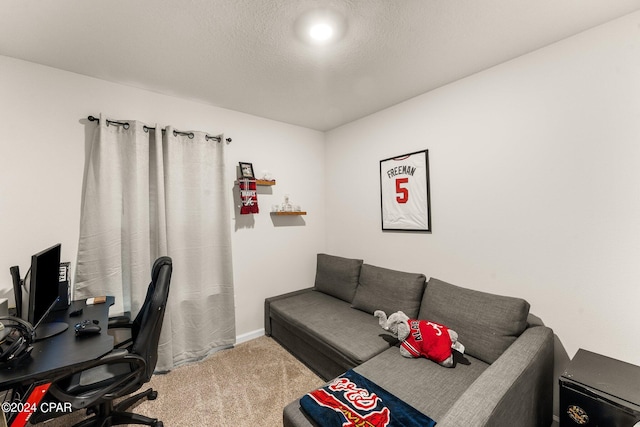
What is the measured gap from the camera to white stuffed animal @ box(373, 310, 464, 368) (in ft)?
5.71

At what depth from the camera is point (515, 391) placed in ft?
4.18

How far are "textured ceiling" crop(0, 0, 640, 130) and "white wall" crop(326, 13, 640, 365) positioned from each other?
20 centimetres

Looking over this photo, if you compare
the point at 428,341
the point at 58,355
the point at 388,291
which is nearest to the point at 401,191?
the point at 388,291

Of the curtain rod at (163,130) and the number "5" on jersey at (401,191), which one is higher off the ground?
the curtain rod at (163,130)

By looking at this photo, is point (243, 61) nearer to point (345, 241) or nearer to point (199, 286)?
point (199, 286)

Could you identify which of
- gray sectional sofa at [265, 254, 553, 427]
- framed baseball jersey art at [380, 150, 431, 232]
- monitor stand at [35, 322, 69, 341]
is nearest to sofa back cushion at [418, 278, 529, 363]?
gray sectional sofa at [265, 254, 553, 427]

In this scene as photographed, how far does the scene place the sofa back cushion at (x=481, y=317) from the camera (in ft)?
5.69

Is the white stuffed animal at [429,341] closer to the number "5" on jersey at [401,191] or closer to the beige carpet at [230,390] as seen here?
the beige carpet at [230,390]

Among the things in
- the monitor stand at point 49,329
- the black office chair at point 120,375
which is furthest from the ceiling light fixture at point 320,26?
the monitor stand at point 49,329

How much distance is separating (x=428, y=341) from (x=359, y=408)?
71cm

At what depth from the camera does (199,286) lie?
259 centimetres

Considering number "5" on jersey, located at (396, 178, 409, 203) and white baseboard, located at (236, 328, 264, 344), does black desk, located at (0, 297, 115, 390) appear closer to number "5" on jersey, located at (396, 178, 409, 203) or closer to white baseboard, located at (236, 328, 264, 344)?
white baseboard, located at (236, 328, 264, 344)

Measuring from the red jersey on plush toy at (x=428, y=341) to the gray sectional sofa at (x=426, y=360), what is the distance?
0.06 m

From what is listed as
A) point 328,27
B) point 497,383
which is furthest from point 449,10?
point 497,383
